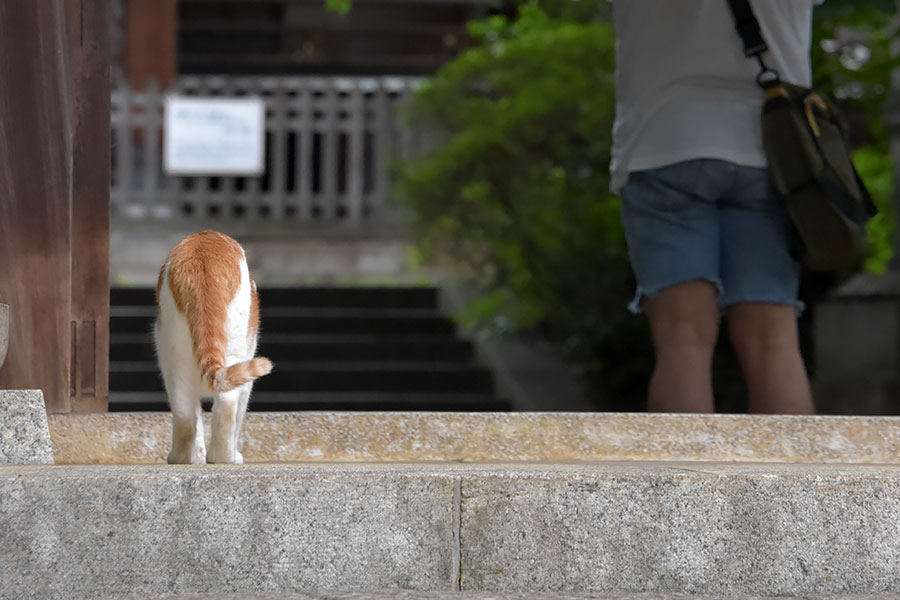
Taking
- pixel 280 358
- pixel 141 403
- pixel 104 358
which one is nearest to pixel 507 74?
pixel 280 358

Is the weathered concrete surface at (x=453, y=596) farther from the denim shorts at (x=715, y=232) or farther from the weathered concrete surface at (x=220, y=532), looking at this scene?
the denim shorts at (x=715, y=232)

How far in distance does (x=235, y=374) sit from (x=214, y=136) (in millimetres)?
9964

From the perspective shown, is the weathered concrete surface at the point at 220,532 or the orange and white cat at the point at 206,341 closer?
the weathered concrete surface at the point at 220,532

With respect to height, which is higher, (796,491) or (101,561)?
(796,491)

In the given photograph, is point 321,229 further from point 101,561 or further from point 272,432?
point 101,561

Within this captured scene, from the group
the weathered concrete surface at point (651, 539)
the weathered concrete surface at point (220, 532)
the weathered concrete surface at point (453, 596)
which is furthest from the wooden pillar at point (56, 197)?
the weathered concrete surface at point (651, 539)

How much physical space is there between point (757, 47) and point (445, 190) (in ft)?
17.8

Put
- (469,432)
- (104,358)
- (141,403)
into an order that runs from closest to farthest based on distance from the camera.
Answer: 1. (469,432)
2. (104,358)
3. (141,403)

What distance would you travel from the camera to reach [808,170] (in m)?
3.40

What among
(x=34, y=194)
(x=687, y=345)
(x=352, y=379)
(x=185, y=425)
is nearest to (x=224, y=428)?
(x=185, y=425)

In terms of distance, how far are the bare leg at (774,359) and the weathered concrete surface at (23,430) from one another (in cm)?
197

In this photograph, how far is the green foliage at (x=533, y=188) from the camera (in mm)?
8242

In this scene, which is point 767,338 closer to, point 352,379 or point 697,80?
point 697,80

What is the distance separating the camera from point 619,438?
10.3 feet
